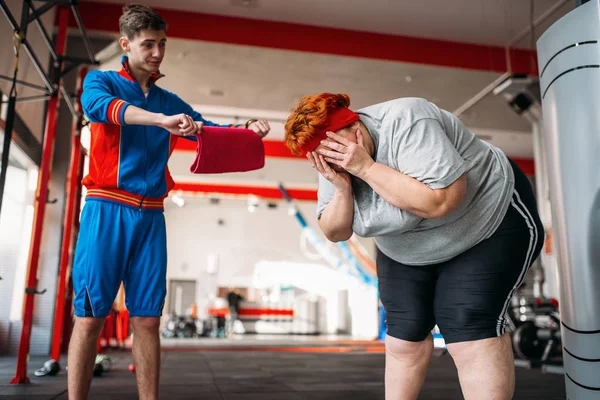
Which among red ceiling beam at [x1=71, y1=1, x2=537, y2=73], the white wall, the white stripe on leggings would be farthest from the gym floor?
the white wall

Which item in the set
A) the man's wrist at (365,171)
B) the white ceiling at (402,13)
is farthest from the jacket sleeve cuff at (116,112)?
the white ceiling at (402,13)

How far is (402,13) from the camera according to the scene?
5574 millimetres

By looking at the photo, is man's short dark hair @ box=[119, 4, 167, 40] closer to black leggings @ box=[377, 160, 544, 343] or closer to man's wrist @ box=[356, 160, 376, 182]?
man's wrist @ box=[356, 160, 376, 182]

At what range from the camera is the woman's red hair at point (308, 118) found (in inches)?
43.3

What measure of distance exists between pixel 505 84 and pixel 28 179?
5.04 meters

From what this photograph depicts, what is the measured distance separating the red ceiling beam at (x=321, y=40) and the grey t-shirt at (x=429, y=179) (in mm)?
4739

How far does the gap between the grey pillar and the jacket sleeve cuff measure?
4.28ft

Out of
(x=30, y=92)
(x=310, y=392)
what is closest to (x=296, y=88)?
(x=30, y=92)

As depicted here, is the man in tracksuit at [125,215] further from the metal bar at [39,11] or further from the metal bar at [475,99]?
the metal bar at [475,99]

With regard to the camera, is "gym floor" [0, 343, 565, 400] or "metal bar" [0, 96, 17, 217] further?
"gym floor" [0, 343, 565, 400]

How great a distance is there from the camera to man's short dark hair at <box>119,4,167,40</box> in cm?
155

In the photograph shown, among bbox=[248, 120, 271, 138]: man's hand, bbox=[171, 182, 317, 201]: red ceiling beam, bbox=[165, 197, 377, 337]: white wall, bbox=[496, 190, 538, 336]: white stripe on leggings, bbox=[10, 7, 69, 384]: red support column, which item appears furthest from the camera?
bbox=[165, 197, 377, 337]: white wall

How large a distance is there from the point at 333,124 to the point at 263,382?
224 cm

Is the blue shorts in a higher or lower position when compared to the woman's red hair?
lower
